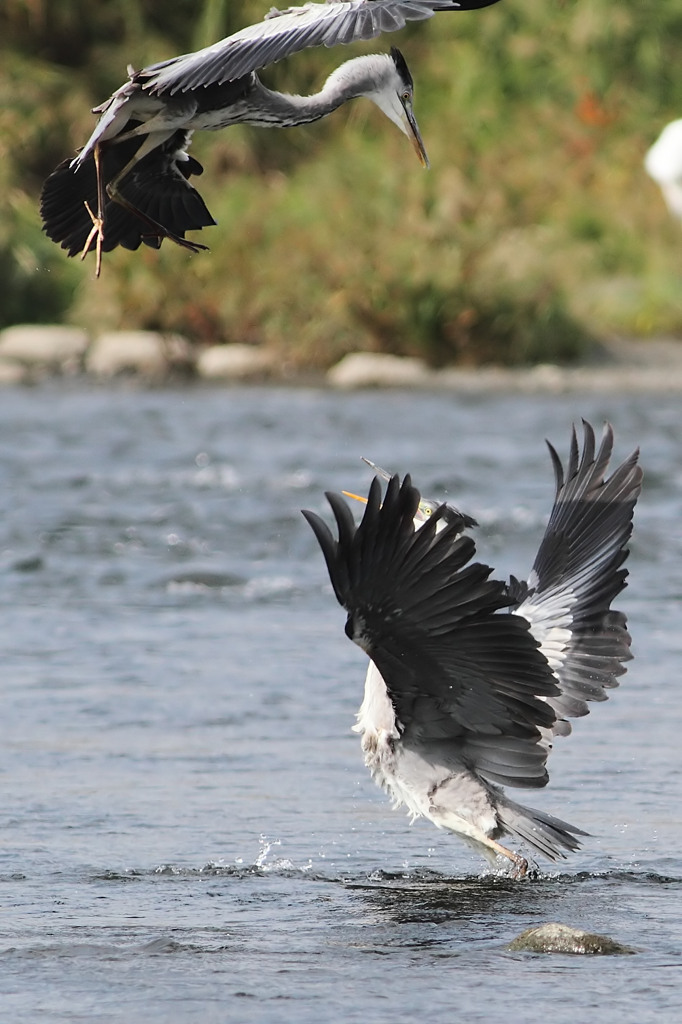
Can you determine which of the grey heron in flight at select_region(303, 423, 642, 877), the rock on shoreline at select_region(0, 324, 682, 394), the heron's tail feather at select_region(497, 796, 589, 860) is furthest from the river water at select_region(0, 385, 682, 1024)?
the rock on shoreline at select_region(0, 324, 682, 394)

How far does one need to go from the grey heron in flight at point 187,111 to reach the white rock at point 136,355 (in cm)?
1518

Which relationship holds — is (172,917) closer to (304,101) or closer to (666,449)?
(304,101)

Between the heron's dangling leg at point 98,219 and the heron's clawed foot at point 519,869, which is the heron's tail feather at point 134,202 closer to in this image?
the heron's dangling leg at point 98,219

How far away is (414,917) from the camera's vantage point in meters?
5.84

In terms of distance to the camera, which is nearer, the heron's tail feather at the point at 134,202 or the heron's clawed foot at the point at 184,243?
the heron's clawed foot at the point at 184,243

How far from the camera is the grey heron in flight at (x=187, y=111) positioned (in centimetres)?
558

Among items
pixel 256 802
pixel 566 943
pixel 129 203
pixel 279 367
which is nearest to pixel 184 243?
pixel 129 203

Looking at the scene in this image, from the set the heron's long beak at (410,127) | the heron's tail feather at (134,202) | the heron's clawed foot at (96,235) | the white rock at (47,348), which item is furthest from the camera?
the white rock at (47,348)

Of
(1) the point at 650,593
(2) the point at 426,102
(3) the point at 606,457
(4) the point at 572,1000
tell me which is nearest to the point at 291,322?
(2) the point at 426,102

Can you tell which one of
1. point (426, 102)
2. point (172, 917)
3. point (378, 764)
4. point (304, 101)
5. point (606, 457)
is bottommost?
point (172, 917)

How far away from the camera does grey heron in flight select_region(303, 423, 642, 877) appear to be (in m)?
5.47

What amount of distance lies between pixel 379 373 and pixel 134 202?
1469cm

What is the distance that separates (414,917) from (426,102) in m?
22.0

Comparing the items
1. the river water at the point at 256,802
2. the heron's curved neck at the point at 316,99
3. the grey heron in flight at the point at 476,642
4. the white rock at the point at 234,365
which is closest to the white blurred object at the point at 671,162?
the white rock at the point at 234,365
